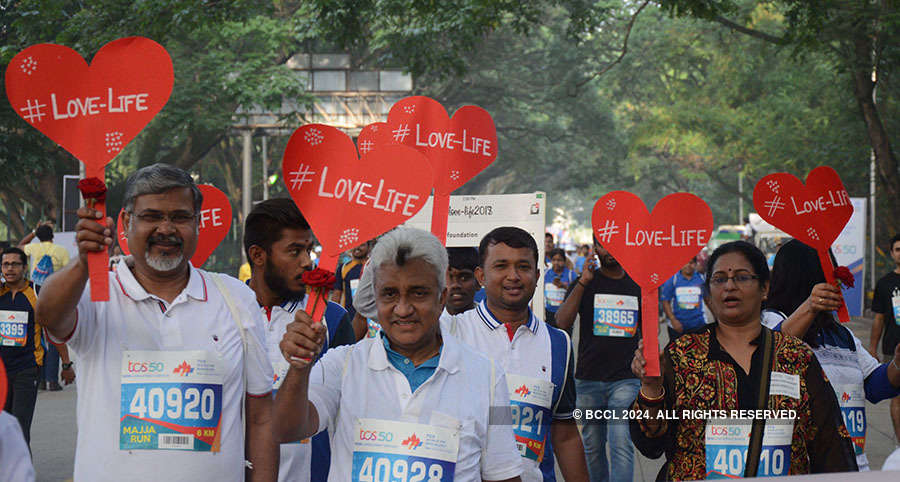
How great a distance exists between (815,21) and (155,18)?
7.96m

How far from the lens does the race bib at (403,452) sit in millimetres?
2621

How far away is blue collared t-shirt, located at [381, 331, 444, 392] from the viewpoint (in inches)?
107

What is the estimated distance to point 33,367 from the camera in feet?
23.5

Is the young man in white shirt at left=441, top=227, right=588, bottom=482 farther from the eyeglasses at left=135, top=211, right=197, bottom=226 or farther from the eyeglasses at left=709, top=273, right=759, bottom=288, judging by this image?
the eyeglasses at left=135, top=211, right=197, bottom=226

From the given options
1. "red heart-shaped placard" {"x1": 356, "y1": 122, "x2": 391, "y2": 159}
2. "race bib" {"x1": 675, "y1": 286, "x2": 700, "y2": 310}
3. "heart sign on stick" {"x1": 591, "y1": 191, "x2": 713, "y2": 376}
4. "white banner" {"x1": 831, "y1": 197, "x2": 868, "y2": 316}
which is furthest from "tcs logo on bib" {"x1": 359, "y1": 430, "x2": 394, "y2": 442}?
"white banner" {"x1": 831, "y1": 197, "x2": 868, "y2": 316}

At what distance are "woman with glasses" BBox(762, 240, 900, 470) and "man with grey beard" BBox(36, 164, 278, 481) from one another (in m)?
2.26

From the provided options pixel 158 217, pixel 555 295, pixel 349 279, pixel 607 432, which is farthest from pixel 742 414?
pixel 555 295

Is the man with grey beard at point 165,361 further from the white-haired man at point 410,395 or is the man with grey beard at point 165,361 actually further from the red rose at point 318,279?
the red rose at point 318,279

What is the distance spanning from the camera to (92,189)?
8.64 feet

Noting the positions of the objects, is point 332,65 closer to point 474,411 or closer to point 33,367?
point 33,367

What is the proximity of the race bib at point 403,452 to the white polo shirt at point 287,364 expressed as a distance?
74 centimetres

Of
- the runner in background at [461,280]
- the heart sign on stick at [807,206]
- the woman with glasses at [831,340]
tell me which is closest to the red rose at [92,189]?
the runner in background at [461,280]

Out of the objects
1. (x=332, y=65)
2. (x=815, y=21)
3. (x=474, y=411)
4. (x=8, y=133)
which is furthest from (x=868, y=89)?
(x=332, y=65)

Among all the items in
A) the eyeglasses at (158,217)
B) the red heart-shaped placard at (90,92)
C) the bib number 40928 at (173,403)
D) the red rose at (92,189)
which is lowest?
the bib number 40928 at (173,403)
